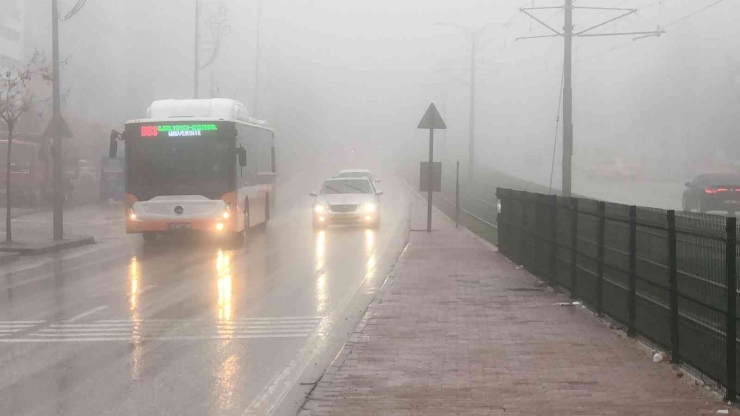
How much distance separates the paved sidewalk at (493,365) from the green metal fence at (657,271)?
0.81 feet

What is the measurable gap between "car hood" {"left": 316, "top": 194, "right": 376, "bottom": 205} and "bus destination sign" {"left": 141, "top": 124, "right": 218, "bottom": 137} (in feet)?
22.0

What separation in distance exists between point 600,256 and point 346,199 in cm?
1871

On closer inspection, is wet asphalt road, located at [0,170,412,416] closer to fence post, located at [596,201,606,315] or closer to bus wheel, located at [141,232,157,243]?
bus wheel, located at [141,232,157,243]

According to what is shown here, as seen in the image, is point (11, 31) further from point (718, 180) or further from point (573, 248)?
point (573, 248)

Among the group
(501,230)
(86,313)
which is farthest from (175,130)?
(86,313)

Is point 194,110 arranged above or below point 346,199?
above

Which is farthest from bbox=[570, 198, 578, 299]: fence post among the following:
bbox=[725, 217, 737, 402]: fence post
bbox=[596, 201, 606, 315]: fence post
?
bbox=[725, 217, 737, 402]: fence post

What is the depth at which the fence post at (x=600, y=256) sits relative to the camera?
1145cm

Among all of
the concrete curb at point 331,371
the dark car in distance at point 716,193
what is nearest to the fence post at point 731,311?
the concrete curb at point 331,371

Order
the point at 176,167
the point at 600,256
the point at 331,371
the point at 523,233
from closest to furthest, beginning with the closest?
the point at 331,371 < the point at 600,256 < the point at 523,233 < the point at 176,167

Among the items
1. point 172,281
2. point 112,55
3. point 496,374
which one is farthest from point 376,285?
point 112,55

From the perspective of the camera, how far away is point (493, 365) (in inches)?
352

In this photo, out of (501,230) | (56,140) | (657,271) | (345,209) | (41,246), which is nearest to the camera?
(657,271)

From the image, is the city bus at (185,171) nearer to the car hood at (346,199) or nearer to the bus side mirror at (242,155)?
the bus side mirror at (242,155)
